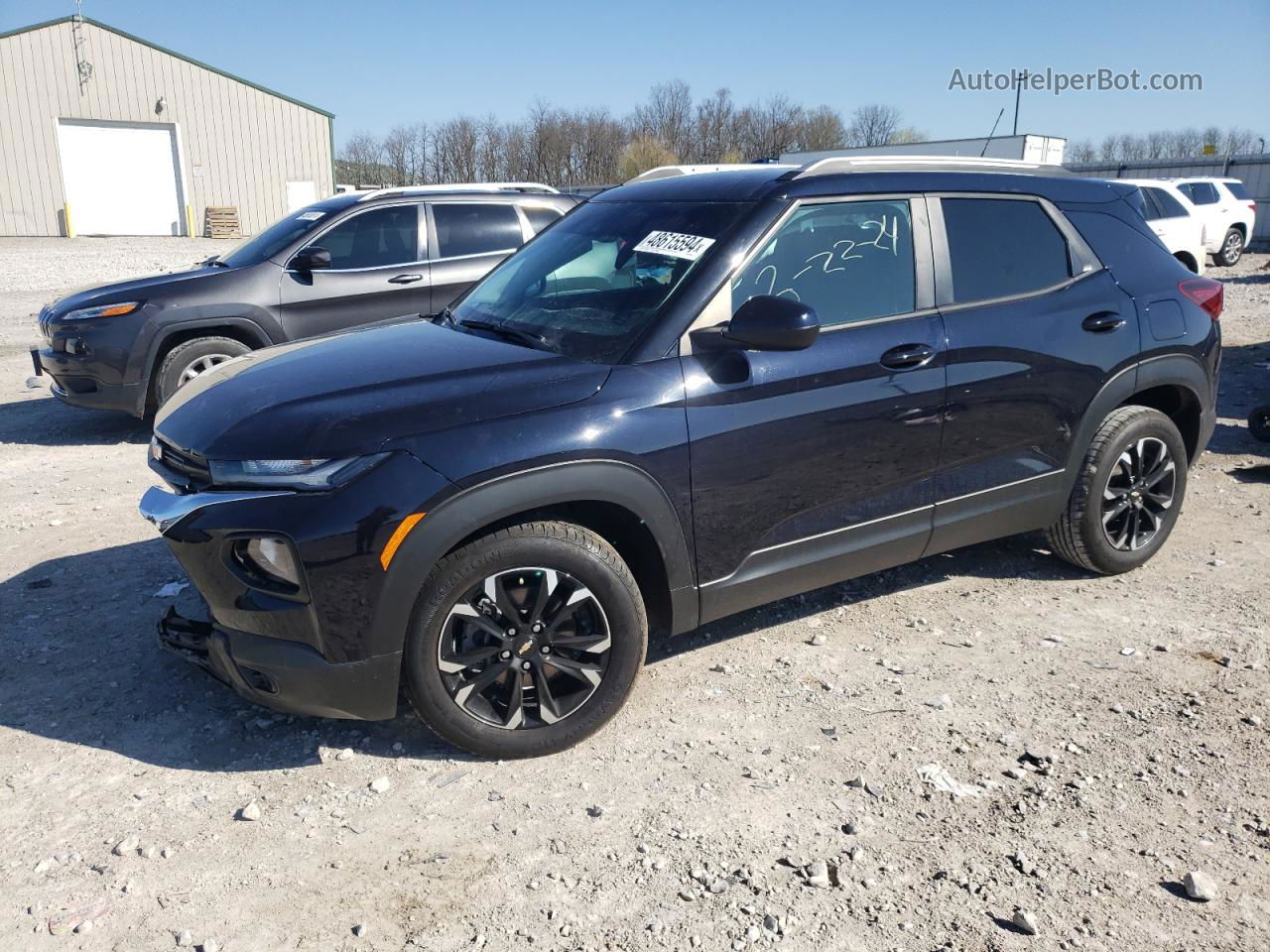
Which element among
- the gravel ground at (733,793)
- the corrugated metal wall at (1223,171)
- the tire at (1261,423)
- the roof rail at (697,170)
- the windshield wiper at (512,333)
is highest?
the corrugated metal wall at (1223,171)

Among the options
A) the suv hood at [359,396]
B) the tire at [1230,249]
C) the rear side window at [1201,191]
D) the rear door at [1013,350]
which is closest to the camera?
the suv hood at [359,396]

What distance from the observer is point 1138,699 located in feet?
12.1

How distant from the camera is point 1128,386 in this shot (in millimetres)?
4535

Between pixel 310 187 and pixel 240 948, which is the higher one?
pixel 310 187

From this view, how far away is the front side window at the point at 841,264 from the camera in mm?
3707

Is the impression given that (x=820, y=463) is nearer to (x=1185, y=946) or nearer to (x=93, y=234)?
(x=1185, y=946)

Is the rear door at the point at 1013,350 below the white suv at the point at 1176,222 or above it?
below

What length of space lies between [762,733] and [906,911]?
950mm

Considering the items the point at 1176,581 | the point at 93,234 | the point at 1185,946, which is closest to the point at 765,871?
the point at 1185,946

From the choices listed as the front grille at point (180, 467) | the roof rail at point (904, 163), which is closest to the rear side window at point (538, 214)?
the roof rail at point (904, 163)

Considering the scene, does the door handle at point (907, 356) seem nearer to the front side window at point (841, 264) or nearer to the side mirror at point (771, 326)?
the front side window at point (841, 264)

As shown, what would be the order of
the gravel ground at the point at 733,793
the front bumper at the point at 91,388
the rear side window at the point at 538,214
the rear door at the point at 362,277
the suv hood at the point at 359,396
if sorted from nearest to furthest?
the gravel ground at the point at 733,793
the suv hood at the point at 359,396
the front bumper at the point at 91,388
the rear door at the point at 362,277
the rear side window at the point at 538,214

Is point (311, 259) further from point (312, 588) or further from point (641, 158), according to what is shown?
point (641, 158)

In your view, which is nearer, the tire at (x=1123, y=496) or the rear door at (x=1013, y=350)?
the rear door at (x=1013, y=350)
